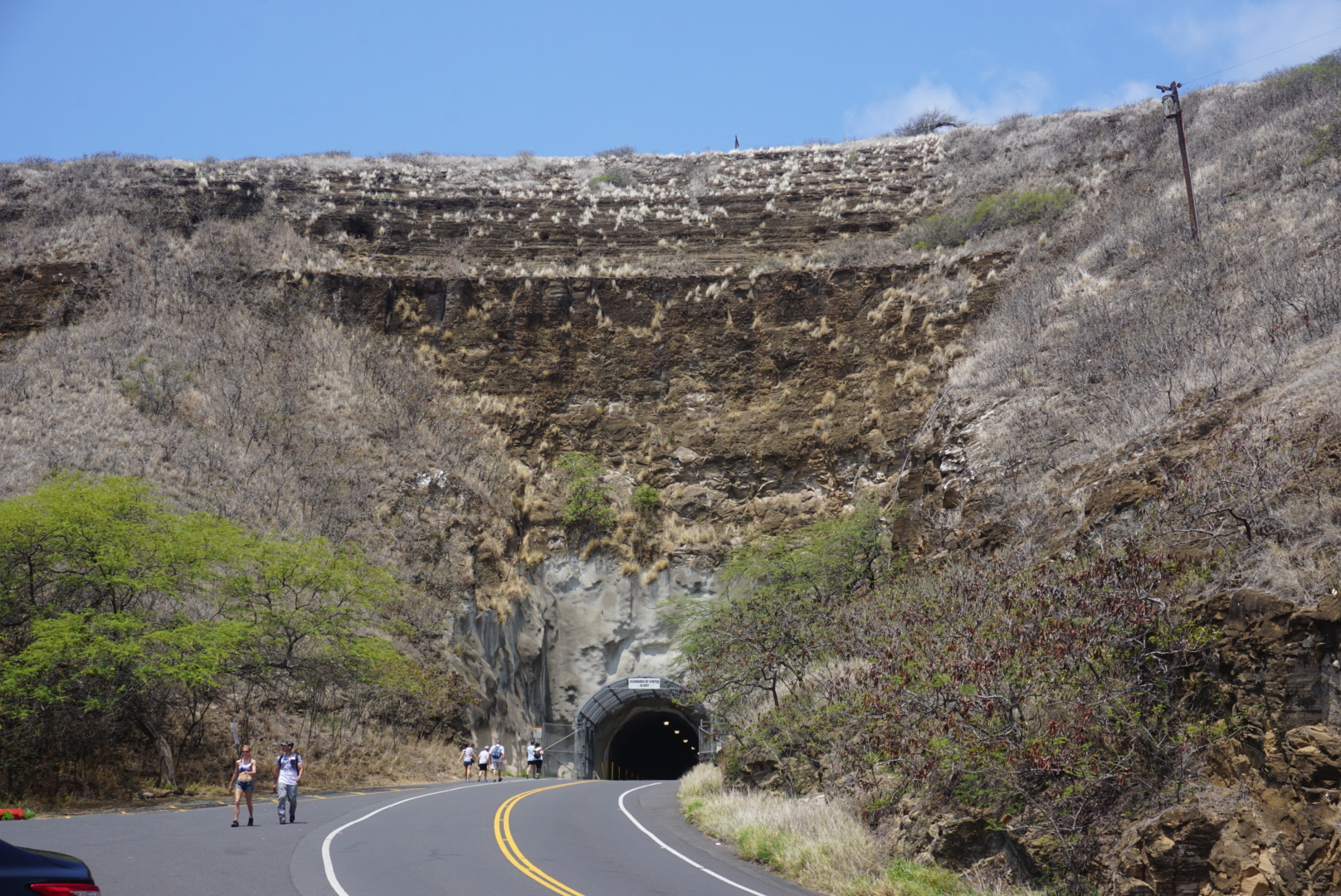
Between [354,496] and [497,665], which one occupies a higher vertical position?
[354,496]

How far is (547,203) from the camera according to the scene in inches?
1901

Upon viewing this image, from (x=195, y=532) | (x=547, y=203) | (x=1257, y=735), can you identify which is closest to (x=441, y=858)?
(x=1257, y=735)

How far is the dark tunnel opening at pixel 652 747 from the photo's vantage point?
44312 millimetres

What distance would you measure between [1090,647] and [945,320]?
87.9 ft

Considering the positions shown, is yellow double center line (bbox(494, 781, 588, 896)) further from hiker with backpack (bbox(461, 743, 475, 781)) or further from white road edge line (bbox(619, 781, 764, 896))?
hiker with backpack (bbox(461, 743, 475, 781))

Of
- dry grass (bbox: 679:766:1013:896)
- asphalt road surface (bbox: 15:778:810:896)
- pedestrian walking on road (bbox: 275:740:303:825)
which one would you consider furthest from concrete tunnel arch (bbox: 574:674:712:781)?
pedestrian walking on road (bbox: 275:740:303:825)

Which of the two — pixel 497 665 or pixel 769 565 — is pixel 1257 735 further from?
pixel 497 665

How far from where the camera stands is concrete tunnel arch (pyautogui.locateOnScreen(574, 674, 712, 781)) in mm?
34812

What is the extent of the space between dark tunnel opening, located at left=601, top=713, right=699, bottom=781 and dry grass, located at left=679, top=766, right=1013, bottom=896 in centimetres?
2547

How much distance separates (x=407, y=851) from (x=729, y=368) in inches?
1156

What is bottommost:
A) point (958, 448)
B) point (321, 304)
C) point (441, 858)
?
point (441, 858)

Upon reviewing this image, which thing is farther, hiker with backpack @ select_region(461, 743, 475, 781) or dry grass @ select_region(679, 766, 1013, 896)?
hiker with backpack @ select_region(461, 743, 475, 781)

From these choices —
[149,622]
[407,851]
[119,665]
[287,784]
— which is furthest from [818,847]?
[149,622]

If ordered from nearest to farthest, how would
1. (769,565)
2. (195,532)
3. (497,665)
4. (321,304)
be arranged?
(195,532), (769,565), (497,665), (321,304)
